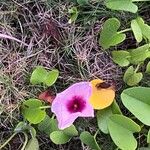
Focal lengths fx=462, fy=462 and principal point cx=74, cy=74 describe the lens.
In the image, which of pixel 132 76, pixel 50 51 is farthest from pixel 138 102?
pixel 50 51

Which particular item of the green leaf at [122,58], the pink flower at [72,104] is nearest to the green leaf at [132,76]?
the green leaf at [122,58]

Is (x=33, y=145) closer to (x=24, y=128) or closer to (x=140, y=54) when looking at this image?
(x=24, y=128)

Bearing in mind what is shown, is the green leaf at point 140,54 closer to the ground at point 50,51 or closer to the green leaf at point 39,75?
the ground at point 50,51

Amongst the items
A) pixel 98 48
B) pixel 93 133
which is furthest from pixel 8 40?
pixel 93 133

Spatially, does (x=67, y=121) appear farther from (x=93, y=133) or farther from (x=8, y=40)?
(x=8, y=40)

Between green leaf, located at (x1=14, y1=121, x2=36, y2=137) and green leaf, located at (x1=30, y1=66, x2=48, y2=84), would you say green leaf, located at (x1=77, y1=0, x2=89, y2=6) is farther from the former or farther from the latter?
green leaf, located at (x1=14, y1=121, x2=36, y2=137)

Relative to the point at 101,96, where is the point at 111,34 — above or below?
above
